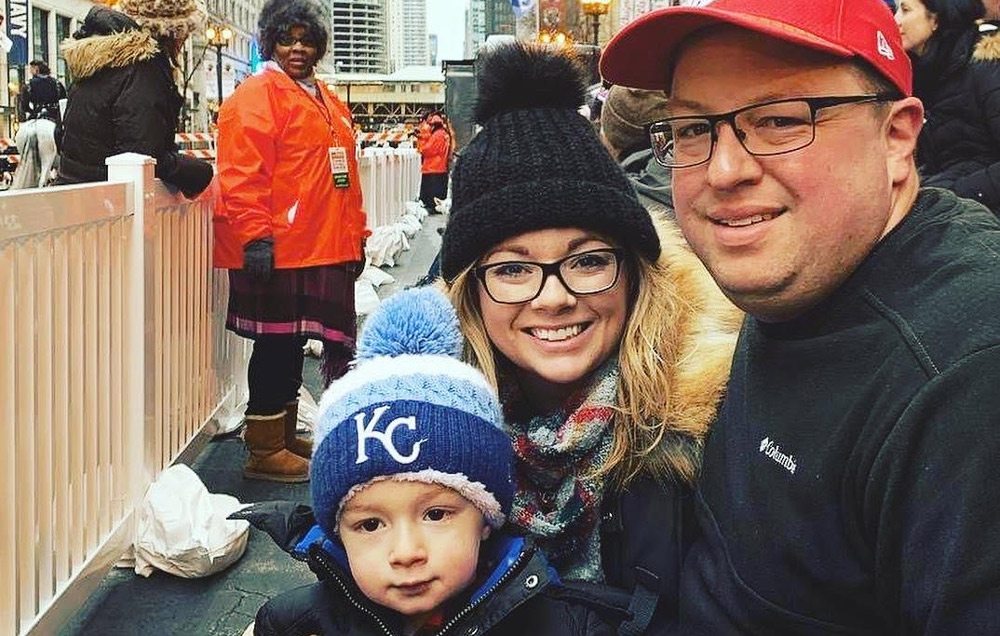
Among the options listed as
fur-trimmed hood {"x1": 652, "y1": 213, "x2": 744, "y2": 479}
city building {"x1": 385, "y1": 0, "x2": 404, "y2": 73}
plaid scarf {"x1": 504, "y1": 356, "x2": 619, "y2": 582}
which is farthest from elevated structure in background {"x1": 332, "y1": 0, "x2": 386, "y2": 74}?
plaid scarf {"x1": 504, "y1": 356, "x2": 619, "y2": 582}

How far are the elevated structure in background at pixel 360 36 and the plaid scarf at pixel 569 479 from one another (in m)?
151

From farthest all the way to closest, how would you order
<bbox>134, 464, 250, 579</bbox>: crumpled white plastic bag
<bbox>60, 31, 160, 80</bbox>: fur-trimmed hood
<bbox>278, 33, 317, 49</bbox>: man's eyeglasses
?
1. <bbox>278, 33, 317, 49</bbox>: man's eyeglasses
2. <bbox>60, 31, 160, 80</bbox>: fur-trimmed hood
3. <bbox>134, 464, 250, 579</bbox>: crumpled white plastic bag

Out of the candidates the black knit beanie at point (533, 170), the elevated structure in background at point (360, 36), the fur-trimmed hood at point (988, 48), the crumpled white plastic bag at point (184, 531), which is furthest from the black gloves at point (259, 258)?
the elevated structure in background at point (360, 36)

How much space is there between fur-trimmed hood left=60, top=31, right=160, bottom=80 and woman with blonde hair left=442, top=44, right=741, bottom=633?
9.09 ft

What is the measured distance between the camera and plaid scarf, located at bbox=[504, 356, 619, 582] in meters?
2.26

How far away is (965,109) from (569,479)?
3.02 m

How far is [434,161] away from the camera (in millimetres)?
21078

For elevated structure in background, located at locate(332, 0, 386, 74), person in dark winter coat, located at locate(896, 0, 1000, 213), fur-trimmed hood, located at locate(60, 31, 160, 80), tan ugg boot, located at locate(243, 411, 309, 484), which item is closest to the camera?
person in dark winter coat, located at locate(896, 0, 1000, 213)

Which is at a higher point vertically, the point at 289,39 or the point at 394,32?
the point at 394,32

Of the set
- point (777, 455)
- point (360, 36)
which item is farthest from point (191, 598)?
point (360, 36)

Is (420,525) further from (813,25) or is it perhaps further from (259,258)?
(259,258)

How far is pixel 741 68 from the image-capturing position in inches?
66.1

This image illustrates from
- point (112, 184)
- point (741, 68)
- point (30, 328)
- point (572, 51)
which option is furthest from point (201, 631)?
point (741, 68)

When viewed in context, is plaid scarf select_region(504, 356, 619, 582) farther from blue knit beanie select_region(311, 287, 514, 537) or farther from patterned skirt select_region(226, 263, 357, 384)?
patterned skirt select_region(226, 263, 357, 384)
